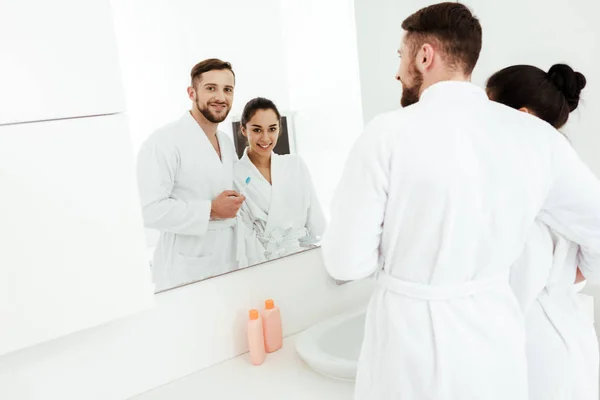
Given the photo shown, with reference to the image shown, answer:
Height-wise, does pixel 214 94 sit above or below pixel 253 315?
above

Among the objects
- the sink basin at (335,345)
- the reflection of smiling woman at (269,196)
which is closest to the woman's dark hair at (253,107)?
the reflection of smiling woman at (269,196)

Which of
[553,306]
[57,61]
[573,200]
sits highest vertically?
[57,61]

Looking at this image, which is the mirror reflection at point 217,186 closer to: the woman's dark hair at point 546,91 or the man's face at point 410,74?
the man's face at point 410,74

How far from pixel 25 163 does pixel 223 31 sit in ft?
2.34

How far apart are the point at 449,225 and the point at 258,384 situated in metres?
0.75

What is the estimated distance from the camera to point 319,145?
175cm

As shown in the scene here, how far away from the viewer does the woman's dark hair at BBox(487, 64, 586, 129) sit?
130 centimetres

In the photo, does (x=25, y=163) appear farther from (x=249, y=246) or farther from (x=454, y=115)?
(x=454, y=115)

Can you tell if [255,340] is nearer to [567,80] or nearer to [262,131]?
[262,131]

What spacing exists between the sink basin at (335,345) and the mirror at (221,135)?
0.90 ft

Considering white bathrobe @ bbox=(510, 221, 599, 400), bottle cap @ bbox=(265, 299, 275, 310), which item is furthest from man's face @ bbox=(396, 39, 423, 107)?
bottle cap @ bbox=(265, 299, 275, 310)

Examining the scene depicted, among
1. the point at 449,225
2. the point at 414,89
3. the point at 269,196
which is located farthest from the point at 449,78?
the point at 269,196

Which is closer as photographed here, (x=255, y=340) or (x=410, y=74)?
(x=410, y=74)

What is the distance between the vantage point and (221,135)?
4.98 feet
